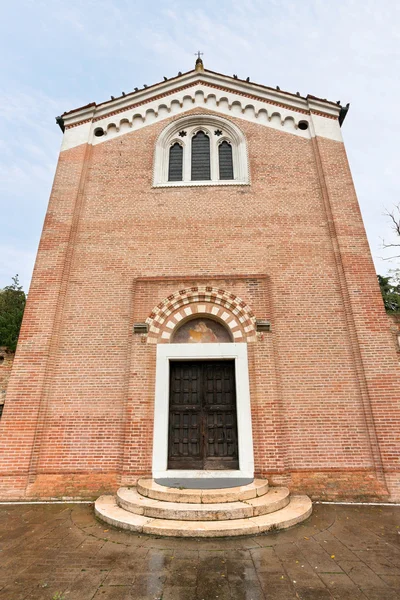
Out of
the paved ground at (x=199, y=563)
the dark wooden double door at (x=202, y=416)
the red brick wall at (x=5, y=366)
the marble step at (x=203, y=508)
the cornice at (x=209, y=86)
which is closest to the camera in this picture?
the paved ground at (x=199, y=563)

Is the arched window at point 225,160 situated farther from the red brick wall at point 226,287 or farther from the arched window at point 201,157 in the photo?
the red brick wall at point 226,287

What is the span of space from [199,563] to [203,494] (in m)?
1.59

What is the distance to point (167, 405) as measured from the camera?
7301mm

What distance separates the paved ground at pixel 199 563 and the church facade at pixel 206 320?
5.23ft

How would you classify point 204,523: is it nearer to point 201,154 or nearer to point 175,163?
point 175,163

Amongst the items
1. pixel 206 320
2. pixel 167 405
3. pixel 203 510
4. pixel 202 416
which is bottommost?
pixel 203 510

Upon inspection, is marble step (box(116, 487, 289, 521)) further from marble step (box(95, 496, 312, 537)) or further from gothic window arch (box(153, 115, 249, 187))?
gothic window arch (box(153, 115, 249, 187))

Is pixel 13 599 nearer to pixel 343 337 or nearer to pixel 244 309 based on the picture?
pixel 244 309

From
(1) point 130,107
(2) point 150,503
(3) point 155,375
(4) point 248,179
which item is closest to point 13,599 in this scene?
(2) point 150,503

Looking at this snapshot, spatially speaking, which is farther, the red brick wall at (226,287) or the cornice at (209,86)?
the cornice at (209,86)

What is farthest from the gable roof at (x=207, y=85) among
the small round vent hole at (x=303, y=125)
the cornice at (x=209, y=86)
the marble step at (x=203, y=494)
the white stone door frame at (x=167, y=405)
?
the marble step at (x=203, y=494)

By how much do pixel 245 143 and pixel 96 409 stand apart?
8461 millimetres

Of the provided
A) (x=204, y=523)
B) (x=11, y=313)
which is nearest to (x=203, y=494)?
(x=204, y=523)

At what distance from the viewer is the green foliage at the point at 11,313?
17641mm
